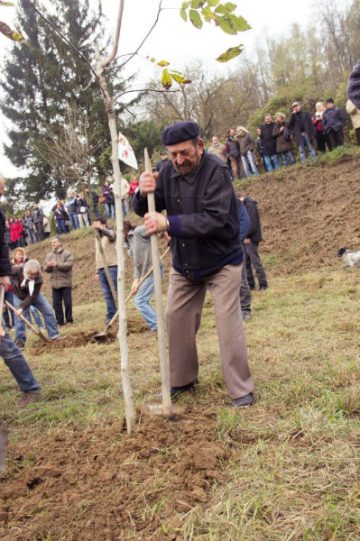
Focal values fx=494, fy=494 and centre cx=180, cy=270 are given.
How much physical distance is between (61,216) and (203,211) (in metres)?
20.7

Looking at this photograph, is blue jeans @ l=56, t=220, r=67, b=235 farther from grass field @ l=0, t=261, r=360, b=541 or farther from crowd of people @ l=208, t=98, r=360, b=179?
grass field @ l=0, t=261, r=360, b=541

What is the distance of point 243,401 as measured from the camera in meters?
3.53

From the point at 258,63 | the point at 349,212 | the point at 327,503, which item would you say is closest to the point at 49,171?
the point at 349,212

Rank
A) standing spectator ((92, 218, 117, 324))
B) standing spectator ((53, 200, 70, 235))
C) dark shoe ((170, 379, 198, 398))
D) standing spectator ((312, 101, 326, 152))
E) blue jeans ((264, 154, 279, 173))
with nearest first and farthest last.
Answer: dark shoe ((170, 379, 198, 398)) < standing spectator ((92, 218, 117, 324)) < standing spectator ((312, 101, 326, 152)) < blue jeans ((264, 154, 279, 173)) < standing spectator ((53, 200, 70, 235))

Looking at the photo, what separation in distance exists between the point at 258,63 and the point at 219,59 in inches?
1812

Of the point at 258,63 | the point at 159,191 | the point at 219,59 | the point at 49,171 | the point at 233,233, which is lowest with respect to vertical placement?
the point at 233,233

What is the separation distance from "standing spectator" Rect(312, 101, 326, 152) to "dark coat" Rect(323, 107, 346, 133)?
20 centimetres

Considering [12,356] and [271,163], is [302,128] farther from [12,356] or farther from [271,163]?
[12,356]

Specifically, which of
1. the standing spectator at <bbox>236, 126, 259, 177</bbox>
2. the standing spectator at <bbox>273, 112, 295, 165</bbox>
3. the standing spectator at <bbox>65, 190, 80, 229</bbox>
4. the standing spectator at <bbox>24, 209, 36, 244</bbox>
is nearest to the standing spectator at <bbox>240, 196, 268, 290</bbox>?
the standing spectator at <bbox>273, 112, 295, 165</bbox>

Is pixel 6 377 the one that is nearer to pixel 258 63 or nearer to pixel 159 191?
pixel 159 191

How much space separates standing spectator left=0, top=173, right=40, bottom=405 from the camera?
4570 millimetres

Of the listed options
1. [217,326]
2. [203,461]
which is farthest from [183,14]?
[203,461]

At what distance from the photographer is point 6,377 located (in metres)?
6.25

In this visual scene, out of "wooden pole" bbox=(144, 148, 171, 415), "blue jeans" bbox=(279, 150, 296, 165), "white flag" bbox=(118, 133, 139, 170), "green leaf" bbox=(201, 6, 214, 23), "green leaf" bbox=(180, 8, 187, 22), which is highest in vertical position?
"blue jeans" bbox=(279, 150, 296, 165)
